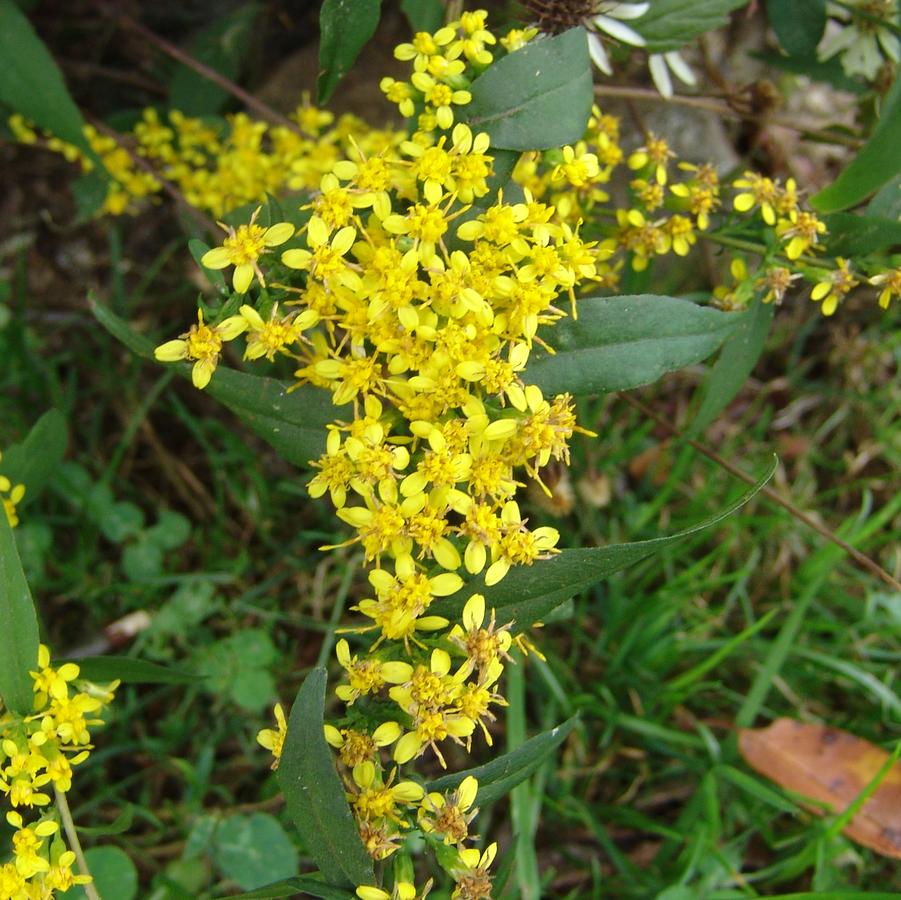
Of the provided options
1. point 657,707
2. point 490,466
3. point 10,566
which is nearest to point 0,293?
point 10,566

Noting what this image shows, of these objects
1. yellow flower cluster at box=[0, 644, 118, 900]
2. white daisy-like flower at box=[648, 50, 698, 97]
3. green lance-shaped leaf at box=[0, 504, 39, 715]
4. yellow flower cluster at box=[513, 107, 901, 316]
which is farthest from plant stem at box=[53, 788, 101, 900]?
white daisy-like flower at box=[648, 50, 698, 97]

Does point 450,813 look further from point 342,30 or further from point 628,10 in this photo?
point 628,10

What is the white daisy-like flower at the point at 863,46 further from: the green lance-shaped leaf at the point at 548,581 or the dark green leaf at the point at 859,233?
the green lance-shaped leaf at the point at 548,581

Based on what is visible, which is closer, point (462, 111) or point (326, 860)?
point (326, 860)

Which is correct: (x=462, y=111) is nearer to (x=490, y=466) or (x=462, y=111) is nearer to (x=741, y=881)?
(x=490, y=466)

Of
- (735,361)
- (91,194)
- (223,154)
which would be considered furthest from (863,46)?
(91,194)
